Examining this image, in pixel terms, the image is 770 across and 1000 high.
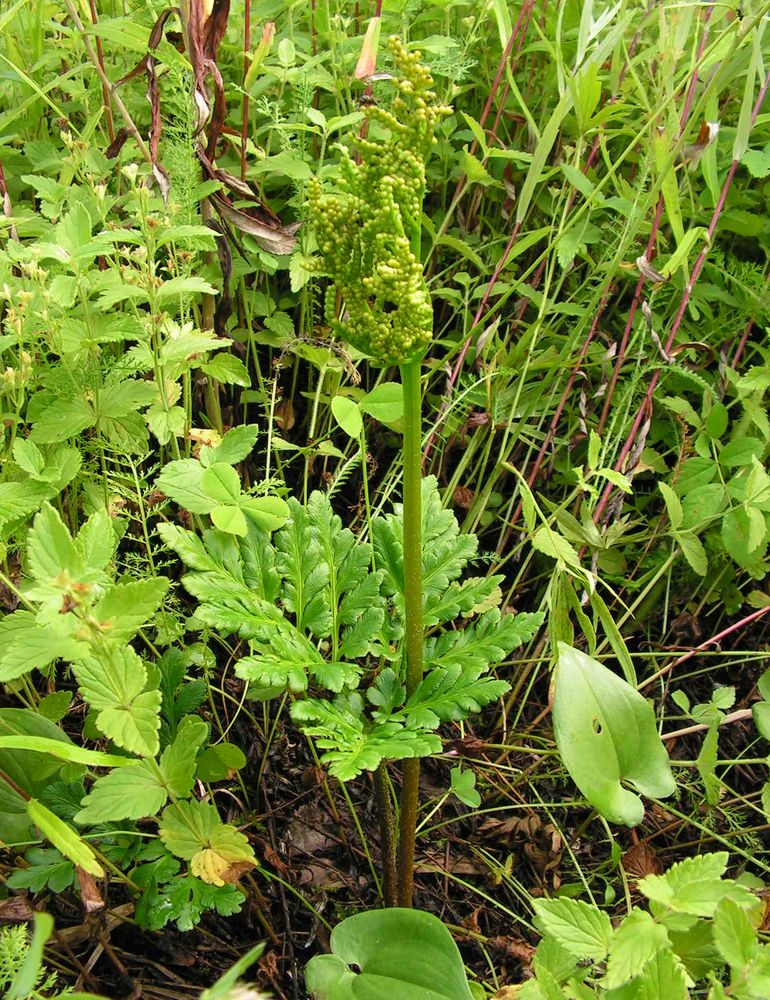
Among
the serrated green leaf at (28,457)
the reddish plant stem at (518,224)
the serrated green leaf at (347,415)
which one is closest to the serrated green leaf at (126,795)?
the serrated green leaf at (28,457)

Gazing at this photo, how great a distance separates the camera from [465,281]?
1.74m

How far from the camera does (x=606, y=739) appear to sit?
1124 mm

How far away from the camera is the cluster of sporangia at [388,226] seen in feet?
2.78

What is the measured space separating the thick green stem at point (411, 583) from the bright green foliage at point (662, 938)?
29 centimetres

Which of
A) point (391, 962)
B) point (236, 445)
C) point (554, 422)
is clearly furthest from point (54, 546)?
point (554, 422)

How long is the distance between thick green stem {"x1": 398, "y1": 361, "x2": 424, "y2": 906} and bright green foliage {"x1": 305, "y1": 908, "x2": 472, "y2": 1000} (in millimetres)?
148

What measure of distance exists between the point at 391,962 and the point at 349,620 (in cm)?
43

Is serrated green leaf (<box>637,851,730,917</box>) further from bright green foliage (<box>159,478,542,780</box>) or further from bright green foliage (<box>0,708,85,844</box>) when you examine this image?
bright green foliage (<box>0,708,85,844</box>)

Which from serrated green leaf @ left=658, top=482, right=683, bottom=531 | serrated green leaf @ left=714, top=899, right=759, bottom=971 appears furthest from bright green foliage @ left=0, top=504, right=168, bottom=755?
serrated green leaf @ left=658, top=482, right=683, bottom=531

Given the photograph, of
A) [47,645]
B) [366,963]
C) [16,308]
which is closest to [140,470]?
[16,308]

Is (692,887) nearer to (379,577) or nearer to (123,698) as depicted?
(379,577)

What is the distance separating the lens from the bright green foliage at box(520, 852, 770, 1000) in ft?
2.78

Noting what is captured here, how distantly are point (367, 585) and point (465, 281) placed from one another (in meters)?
0.82

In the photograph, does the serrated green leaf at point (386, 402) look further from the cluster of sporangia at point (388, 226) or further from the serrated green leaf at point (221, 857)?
the serrated green leaf at point (221, 857)
